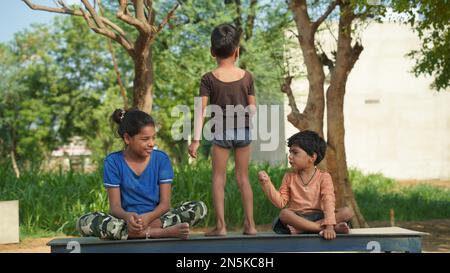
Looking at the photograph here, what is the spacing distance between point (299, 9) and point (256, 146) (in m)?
16.8

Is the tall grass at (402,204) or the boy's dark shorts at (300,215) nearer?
the boy's dark shorts at (300,215)

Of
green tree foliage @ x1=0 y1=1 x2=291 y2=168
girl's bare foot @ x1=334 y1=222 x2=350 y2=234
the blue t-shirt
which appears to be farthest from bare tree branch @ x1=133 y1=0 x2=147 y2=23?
green tree foliage @ x1=0 y1=1 x2=291 y2=168

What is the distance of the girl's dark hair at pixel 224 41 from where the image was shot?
19.6 ft

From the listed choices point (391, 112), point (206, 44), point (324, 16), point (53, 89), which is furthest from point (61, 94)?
point (324, 16)

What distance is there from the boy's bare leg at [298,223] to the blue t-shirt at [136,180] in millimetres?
937

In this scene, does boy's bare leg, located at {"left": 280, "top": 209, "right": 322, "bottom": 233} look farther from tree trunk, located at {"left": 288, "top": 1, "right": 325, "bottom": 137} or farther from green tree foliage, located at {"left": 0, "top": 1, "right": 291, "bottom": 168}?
green tree foliage, located at {"left": 0, "top": 1, "right": 291, "bottom": 168}

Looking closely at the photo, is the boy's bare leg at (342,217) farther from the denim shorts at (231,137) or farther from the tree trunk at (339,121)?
the tree trunk at (339,121)

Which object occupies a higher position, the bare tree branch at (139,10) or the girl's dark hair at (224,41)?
the bare tree branch at (139,10)

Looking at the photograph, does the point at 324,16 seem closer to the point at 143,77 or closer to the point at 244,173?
the point at 143,77

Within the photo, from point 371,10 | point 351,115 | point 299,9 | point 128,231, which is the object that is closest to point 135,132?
point 128,231

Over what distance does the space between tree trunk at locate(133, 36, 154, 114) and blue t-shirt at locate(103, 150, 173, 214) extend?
6390mm

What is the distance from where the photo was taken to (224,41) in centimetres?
597

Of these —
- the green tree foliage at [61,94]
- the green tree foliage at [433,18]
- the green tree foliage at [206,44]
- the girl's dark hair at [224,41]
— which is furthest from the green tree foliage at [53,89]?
Answer: the girl's dark hair at [224,41]

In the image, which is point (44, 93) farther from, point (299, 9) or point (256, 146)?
point (299, 9)
